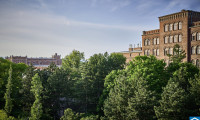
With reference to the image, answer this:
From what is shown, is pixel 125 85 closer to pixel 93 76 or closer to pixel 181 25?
pixel 93 76

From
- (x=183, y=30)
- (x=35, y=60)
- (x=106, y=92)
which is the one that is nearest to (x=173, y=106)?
(x=106, y=92)

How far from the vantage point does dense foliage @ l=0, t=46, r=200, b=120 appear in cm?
2330

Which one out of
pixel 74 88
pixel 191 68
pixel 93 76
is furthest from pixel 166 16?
pixel 74 88

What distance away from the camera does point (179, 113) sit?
22.6 meters

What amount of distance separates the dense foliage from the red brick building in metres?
8.50

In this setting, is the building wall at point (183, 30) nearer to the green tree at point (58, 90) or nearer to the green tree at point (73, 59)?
the green tree at point (58, 90)

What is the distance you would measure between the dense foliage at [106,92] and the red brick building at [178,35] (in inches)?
334

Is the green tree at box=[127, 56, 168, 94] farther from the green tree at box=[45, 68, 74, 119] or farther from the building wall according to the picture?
the building wall

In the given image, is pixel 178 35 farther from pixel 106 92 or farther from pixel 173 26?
pixel 106 92

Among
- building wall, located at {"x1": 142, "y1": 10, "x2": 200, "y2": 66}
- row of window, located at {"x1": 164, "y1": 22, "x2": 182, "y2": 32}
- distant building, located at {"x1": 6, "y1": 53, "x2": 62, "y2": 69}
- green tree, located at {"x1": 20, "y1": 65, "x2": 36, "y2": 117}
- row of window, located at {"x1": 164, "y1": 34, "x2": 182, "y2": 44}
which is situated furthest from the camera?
distant building, located at {"x1": 6, "y1": 53, "x2": 62, "y2": 69}

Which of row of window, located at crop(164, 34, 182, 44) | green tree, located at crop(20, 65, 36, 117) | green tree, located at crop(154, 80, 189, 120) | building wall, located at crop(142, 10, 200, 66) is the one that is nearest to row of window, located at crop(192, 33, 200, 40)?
building wall, located at crop(142, 10, 200, 66)

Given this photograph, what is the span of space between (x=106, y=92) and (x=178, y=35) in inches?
995

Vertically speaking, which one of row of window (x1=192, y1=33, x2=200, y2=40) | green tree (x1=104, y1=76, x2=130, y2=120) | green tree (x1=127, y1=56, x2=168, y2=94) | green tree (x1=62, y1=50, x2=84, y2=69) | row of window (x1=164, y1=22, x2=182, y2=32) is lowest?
green tree (x1=104, y1=76, x2=130, y2=120)

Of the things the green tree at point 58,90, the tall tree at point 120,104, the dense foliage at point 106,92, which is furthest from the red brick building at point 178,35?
the green tree at point 58,90
